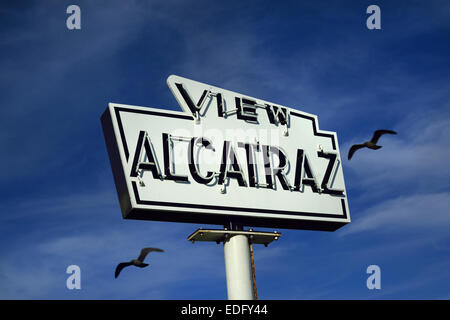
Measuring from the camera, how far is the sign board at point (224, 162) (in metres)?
19.2

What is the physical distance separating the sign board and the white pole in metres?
0.79

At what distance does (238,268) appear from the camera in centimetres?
1977

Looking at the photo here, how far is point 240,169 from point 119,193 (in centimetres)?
430

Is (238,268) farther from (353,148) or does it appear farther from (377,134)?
(377,134)

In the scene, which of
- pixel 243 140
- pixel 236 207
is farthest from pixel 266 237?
pixel 243 140

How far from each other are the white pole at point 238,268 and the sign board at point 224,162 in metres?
0.79

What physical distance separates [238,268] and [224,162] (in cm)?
357

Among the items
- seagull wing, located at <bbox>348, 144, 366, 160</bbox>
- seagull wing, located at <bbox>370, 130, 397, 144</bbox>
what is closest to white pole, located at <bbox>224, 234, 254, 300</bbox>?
seagull wing, located at <bbox>348, 144, 366, 160</bbox>

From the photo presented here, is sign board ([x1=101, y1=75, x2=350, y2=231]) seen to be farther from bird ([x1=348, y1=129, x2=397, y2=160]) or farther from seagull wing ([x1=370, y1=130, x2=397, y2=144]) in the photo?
seagull wing ([x1=370, y1=130, x2=397, y2=144])

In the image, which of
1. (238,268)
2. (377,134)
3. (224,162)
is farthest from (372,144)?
(238,268)

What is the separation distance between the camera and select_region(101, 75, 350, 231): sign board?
1919 centimetres

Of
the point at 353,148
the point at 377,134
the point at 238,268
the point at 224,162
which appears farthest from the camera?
the point at 353,148

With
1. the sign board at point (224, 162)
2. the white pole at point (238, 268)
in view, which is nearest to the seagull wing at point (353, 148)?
the sign board at point (224, 162)
